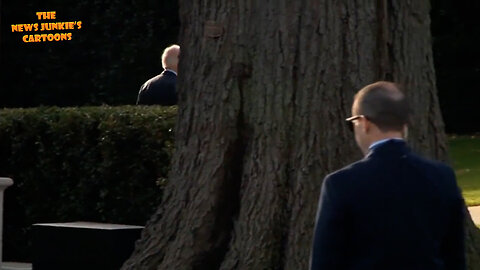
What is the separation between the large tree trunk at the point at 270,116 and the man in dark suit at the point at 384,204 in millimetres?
2489

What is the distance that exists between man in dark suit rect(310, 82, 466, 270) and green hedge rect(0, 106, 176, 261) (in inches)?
203

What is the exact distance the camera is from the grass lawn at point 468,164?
52.3 ft

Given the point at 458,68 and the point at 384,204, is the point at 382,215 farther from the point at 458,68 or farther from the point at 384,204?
the point at 458,68

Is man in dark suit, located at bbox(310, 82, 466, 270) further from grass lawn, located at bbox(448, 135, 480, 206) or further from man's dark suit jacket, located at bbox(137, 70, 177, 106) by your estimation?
grass lawn, located at bbox(448, 135, 480, 206)

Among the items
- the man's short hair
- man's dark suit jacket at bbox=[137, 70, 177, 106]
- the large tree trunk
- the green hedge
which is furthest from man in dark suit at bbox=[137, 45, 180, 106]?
the man's short hair

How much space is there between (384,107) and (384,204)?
357mm

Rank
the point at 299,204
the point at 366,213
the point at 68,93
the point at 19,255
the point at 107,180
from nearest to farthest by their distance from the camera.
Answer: the point at 366,213 → the point at 299,204 → the point at 107,180 → the point at 19,255 → the point at 68,93

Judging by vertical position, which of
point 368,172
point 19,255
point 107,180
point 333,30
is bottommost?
point 19,255

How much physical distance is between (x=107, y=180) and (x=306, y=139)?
3.39m

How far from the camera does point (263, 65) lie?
7.55 meters

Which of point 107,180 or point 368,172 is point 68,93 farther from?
point 368,172

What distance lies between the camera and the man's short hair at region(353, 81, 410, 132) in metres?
4.75

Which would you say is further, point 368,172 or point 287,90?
point 287,90

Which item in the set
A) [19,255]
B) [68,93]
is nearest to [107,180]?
[19,255]
